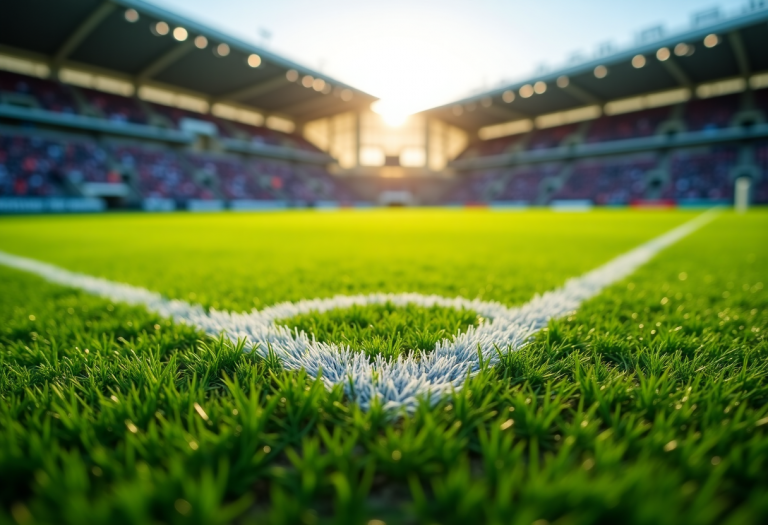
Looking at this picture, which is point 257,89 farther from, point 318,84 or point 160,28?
point 160,28

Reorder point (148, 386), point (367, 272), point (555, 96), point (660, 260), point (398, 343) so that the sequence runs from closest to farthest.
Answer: point (148, 386)
point (398, 343)
point (367, 272)
point (660, 260)
point (555, 96)

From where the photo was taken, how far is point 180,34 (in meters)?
23.9

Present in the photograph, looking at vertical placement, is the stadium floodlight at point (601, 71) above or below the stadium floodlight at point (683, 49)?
above

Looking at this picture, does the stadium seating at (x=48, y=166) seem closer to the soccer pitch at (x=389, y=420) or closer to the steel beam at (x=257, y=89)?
the steel beam at (x=257, y=89)

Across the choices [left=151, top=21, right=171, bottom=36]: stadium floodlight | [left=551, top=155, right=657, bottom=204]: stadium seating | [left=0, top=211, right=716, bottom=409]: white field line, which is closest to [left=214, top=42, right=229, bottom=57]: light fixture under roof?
[left=151, top=21, right=171, bottom=36]: stadium floodlight

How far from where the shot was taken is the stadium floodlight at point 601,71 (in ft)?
89.6

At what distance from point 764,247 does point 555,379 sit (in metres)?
5.08

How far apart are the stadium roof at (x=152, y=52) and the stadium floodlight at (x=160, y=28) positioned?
6cm

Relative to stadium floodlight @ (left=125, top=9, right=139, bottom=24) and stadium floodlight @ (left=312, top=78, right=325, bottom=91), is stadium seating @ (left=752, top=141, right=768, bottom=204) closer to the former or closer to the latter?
stadium floodlight @ (left=312, top=78, right=325, bottom=91)

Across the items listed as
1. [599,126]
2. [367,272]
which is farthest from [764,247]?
[599,126]

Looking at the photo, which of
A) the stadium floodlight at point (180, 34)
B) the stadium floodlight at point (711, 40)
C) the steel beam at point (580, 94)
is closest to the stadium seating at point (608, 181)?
the steel beam at point (580, 94)

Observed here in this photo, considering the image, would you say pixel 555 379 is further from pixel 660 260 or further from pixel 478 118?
pixel 478 118

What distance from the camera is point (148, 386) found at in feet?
3.06

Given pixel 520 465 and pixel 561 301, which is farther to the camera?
pixel 561 301
